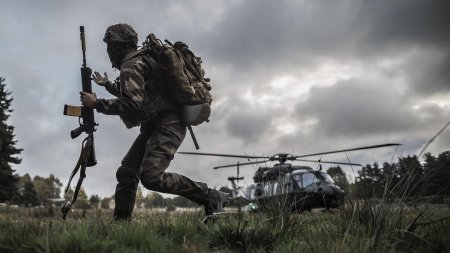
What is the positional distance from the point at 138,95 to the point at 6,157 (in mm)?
35154

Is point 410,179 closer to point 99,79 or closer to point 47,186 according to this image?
point 99,79

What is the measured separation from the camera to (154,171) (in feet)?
13.4

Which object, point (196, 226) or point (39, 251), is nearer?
point (39, 251)

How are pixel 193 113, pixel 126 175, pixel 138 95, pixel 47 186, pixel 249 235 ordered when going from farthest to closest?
pixel 47 186 → pixel 126 175 → pixel 193 113 → pixel 138 95 → pixel 249 235

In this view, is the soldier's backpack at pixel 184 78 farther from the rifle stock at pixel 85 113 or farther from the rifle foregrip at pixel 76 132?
the rifle foregrip at pixel 76 132

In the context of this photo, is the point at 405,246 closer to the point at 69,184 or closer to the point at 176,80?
the point at 176,80

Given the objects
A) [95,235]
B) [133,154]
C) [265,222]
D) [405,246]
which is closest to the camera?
[95,235]

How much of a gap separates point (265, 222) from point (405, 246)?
1.10 meters

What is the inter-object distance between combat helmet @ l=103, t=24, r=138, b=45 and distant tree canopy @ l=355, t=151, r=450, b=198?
286 centimetres

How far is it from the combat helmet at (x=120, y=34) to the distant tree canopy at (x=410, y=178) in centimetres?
286

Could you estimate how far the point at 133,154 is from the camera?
462cm

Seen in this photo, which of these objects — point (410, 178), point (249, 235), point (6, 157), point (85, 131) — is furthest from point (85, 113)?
point (6, 157)

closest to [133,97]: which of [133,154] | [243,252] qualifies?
[133,154]

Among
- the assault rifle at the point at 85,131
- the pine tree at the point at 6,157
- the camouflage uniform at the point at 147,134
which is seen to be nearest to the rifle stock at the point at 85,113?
the assault rifle at the point at 85,131
